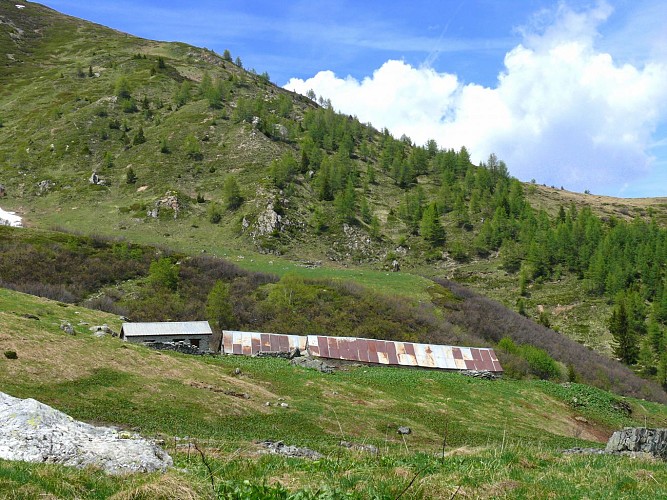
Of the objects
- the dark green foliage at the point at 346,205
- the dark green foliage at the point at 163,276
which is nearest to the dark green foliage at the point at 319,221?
the dark green foliage at the point at 346,205

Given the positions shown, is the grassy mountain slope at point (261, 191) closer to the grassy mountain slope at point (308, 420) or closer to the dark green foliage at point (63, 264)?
the dark green foliage at point (63, 264)

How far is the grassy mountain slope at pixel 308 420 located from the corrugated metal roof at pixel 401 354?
326 centimetres

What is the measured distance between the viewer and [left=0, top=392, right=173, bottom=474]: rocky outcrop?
1172 cm

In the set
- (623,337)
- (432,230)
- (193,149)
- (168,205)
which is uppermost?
(193,149)

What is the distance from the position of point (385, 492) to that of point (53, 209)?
407ft

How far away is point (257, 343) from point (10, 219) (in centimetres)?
7705

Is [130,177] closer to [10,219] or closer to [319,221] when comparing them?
[10,219]

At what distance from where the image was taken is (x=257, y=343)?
55062 millimetres

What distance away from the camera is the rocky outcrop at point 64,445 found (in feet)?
38.5

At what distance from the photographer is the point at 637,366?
9444cm

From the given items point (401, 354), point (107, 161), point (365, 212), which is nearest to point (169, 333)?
point (401, 354)

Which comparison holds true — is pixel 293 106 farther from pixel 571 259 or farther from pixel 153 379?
pixel 153 379

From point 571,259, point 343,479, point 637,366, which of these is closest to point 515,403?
point 343,479

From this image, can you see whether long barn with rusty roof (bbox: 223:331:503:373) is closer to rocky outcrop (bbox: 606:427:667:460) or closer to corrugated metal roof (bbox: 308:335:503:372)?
corrugated metal roof (bbox: 308:335:503:372)
